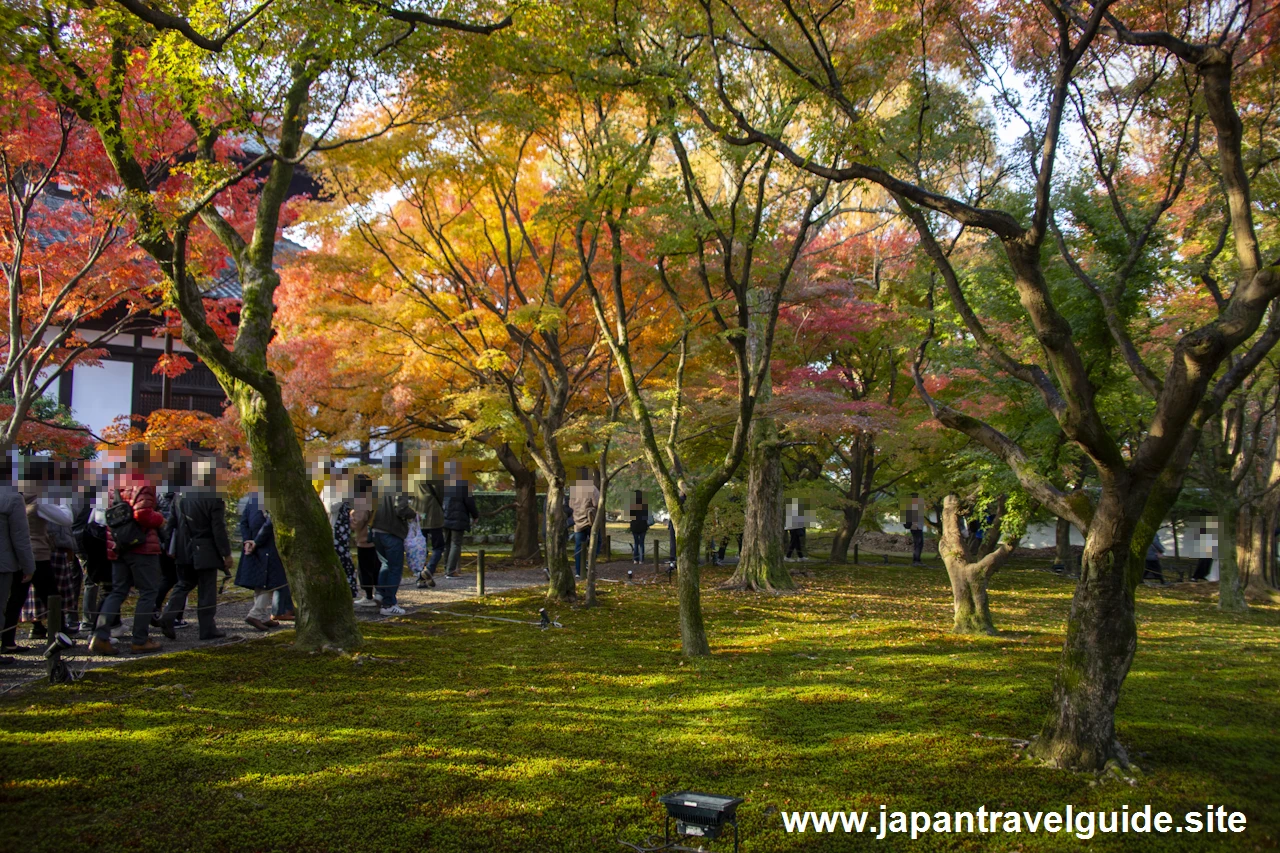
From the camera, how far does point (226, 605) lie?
406 inches

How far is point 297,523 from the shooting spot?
283 inches

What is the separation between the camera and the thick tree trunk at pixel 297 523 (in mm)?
7145

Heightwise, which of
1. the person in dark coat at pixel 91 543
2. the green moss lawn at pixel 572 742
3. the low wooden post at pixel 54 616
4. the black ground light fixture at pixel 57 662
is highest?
the person in dark coat at pixel 91 543

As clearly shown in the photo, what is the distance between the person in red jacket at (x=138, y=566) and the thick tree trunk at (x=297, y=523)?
0.98m

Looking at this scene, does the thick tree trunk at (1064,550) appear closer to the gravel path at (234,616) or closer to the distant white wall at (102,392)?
the gravel path at (234,616)

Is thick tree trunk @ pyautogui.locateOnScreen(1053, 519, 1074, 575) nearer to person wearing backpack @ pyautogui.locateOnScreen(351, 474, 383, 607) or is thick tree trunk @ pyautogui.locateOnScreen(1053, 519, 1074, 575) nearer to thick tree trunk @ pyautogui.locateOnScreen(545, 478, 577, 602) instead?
thick tree trunk @ pyautogui.locateOnScreen(545, 478, 577, 602)

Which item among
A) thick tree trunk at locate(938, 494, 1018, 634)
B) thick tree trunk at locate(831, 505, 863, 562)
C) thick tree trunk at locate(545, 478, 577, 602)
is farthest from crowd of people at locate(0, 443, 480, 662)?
thick tree trunk at locate(831, 505, 863, 562)

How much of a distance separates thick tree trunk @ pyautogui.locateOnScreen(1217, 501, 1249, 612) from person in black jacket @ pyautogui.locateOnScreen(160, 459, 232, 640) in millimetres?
13840

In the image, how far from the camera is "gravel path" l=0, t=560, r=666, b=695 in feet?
21.8

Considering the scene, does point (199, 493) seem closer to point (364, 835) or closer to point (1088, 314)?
point (364, 835)

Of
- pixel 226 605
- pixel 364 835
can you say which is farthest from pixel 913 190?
pixel 226 605

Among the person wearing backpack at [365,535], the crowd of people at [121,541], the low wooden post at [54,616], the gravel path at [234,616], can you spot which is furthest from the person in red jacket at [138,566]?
the person wearing backpack at [365,535]

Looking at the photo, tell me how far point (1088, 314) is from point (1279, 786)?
4.00m

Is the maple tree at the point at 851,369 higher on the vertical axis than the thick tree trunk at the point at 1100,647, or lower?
higher
